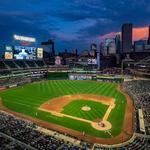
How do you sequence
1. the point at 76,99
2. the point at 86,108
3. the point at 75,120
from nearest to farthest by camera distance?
the point at 75,120 → the point at 86,108 → the point at 76,99

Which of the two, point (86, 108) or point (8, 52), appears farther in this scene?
point (8, 52)

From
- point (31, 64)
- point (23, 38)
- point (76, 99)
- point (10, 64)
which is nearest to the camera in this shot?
point (76, 99)

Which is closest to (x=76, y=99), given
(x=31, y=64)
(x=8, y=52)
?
(x=8, y=52)

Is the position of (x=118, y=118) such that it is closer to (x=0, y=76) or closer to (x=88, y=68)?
(x=0, y=76)

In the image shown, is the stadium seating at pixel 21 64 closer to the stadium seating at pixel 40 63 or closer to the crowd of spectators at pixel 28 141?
the stadium seating at pixel 40 63

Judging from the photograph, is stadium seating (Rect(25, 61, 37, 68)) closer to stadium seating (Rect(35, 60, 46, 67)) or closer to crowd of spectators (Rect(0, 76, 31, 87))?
stadium seating (Rect(35, 60, 46, 67))

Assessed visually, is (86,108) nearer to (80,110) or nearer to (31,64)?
(80,110)

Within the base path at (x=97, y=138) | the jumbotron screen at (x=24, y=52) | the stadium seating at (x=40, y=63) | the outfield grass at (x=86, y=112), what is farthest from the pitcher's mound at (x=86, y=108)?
the stadium seating at (x=40, y=63)
